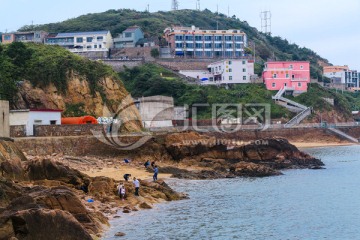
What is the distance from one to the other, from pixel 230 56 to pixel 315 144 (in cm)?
3309

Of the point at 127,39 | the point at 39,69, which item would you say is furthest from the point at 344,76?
the point at 39,69

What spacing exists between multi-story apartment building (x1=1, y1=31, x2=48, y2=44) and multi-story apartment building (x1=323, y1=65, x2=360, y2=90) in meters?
63.2

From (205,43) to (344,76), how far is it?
43.5 m

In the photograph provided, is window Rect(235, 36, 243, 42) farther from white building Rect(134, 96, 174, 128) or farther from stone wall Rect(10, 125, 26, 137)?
stone wall Rect(10, 125, 26, 137)

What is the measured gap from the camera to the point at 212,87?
299 ft

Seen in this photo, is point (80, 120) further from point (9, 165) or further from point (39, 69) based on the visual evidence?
point (9, 165)

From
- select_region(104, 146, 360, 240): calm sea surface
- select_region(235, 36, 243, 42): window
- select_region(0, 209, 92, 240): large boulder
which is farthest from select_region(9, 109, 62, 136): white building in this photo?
select_region(235, 36, 243, 42): window

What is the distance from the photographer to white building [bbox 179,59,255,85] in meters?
93.8

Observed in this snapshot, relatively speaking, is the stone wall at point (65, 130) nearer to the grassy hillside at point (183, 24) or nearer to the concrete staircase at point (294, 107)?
the concrete staircase at point (294, 107)

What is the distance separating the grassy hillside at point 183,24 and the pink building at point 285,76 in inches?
238

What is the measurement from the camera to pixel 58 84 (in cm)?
5566

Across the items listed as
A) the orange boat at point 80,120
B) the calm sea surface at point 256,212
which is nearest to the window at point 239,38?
the orange boat at point 80,120

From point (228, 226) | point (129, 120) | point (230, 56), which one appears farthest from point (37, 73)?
point (230, 56)

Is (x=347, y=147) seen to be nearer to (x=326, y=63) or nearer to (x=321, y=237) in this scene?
(x=321, y=237)
